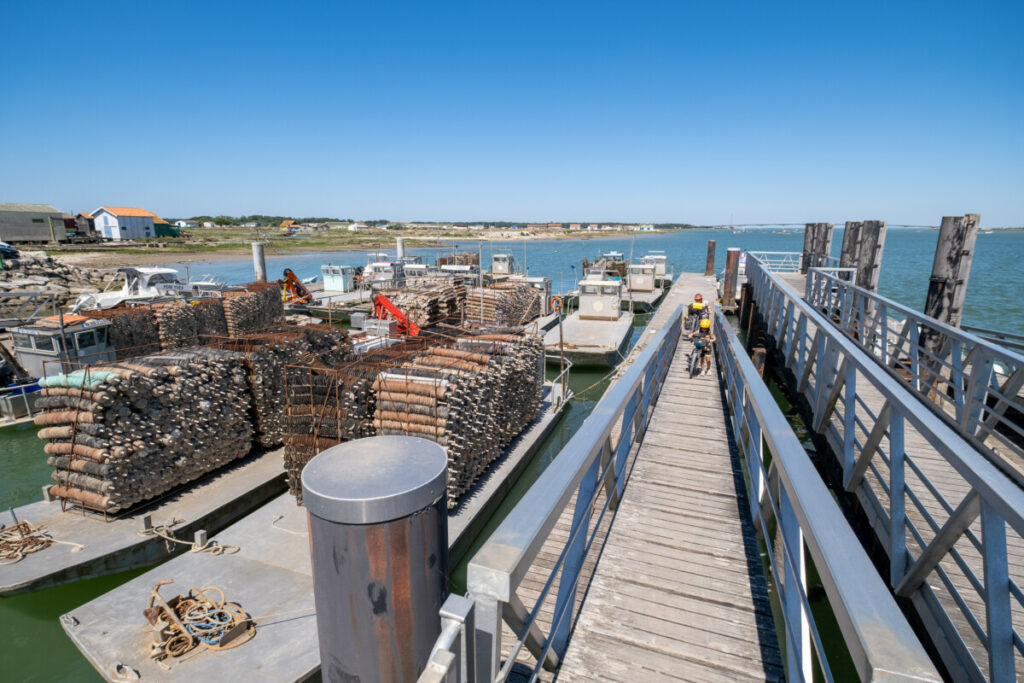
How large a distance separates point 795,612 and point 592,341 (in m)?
21.7

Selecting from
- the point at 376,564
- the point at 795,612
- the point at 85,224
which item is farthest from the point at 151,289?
the point at 85,224

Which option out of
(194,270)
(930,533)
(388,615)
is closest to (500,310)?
(930,533)

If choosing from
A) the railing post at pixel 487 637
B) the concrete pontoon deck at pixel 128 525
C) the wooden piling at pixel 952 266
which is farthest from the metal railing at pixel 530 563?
the concrete pontoon deck at pixel 128 525

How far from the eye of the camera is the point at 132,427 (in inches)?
400

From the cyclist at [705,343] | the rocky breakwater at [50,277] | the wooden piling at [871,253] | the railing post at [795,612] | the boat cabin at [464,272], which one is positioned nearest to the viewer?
the railing post at [795,612]

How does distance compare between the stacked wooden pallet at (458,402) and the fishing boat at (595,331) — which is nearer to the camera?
the stacked wooden pallet at (458,402)

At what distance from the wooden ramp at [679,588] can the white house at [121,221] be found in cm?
10789

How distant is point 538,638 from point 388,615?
0.93m

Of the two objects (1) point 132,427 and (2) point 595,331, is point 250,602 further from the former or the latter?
(2) point 595,331

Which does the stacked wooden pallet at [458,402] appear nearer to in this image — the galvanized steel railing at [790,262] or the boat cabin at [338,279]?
the galvanized steel railing at [790,262]

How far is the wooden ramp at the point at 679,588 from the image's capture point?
290cm

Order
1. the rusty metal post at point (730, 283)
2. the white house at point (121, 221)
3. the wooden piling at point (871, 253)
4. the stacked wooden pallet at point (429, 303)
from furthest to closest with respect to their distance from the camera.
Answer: the white house at point (121, 221), the rusty metal post at point (730, 283), the stacked wooden pallet at point (429, 303), the wooden piling at point (871, 253)

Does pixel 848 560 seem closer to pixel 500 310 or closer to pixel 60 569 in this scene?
pixel 60 569

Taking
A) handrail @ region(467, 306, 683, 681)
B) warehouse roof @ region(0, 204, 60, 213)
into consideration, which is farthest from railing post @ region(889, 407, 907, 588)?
warehouse roof @ region(0, 204, 60, 213)
